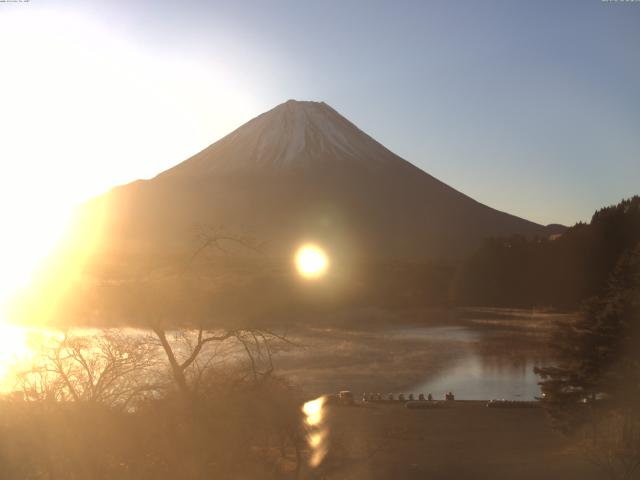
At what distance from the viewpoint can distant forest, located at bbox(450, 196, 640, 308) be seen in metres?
44.4

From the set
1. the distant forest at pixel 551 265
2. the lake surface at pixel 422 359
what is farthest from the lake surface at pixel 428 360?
the distant forest at pixel 551 265

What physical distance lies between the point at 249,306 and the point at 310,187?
89.8 metres

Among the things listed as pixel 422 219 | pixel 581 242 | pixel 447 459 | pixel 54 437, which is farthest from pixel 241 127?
pixel 54 437

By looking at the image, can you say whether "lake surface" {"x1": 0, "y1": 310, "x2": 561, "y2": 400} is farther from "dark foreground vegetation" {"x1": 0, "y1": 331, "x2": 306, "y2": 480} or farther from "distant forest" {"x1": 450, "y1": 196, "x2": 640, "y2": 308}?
"dark foreground vegetation" {"x1": 0, "y1": 331, "x2": 306, "y2": 480}

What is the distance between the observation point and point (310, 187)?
97.8m

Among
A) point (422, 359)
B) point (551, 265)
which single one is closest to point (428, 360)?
point (422, 359)

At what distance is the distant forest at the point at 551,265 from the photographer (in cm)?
4438

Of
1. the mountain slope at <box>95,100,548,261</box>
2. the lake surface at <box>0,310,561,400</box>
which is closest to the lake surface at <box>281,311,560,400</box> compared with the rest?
the lake surface at <box>0,310,561,400</box>

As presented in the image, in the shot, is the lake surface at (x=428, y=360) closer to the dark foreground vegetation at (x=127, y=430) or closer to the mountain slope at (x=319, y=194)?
the dark foreground vegetation at (x=127, y=430)

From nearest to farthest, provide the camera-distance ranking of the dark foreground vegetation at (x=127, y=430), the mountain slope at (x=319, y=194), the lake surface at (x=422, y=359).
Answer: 1. the dark foreground vegetation at (x=127, y=430)
2. the lake surface at (x=422, y=359)
3. the mountain slope at (x=319, y=194)

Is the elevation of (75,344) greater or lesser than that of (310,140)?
lesser

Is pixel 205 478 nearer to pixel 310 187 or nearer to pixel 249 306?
pixel 249 306

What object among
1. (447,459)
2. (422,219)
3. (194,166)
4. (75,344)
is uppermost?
(194,166)

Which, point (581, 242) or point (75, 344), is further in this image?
point (581, 242)
